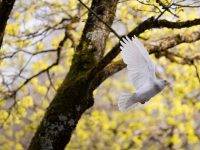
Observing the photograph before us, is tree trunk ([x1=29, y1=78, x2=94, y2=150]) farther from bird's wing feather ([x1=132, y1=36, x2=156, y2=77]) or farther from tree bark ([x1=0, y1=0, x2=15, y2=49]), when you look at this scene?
tree bark ([x1=0, y1=0, x2=15, y2=49])

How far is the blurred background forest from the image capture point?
293 inches

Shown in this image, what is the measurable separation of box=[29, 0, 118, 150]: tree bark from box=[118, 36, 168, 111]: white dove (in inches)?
22.4

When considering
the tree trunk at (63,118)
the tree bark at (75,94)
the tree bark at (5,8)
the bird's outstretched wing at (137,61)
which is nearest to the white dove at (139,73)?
the bird's outstretched wing at (137,61)

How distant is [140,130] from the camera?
38.9 ft

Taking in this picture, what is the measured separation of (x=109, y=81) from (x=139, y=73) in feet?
29.8

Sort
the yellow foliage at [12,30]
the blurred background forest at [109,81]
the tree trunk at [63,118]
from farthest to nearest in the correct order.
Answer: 1. the yellow foliage at [12,30]
2. the blurred background forest at [109,81]
3. the tree trunk at [63,118]

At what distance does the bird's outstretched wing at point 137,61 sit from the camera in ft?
15.1

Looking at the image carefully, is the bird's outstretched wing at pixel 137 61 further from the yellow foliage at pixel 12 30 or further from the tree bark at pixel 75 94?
the yellow foliage at pixel 12 30

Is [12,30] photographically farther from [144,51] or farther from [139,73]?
[144,51]

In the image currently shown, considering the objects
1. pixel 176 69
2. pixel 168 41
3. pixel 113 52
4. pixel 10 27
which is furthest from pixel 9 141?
pixel 113 52

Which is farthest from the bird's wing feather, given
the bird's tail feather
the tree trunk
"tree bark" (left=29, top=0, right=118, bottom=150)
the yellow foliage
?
the yellow foliage

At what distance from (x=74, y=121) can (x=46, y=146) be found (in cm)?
38

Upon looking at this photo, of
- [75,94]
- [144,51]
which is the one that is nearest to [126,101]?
[144,51]

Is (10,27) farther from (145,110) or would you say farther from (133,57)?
(145,110)
